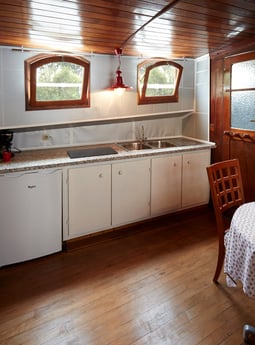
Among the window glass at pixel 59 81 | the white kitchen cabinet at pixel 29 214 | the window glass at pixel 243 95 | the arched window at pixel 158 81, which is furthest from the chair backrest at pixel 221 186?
the window glass at pixel 59 81

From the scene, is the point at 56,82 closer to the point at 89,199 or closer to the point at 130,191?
the point at 89,199

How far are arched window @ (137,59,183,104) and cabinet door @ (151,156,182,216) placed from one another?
2.72ft

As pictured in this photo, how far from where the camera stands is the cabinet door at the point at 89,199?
112 inches

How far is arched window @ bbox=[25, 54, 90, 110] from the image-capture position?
114 inches

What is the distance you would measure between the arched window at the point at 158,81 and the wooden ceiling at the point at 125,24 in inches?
13.8

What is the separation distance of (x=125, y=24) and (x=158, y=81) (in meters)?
1.47

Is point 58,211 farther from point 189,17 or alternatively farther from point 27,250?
point 189,17

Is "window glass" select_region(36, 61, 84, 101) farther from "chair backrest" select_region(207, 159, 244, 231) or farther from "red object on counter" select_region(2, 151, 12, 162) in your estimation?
"chair backrest" select_region(207, 159, 244, 231)

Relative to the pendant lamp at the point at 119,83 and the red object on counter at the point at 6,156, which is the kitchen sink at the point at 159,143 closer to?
the pendant lamp at the point at 119,83

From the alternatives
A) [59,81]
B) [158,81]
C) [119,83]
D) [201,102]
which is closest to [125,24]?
[119,83]

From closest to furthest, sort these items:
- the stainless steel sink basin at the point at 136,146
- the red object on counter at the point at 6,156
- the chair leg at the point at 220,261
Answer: the chair leg at the point at 220,261 < the red object on counter at the point at 6,156 < the stainless steel sink basin at the point at 136,146

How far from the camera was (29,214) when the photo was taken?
2.59 metres

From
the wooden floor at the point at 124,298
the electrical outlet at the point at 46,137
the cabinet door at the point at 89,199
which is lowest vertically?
the wooden floor at the point at 124,298

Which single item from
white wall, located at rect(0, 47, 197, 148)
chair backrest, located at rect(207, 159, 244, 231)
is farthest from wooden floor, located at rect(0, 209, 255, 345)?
white wall, located at rect(0, 47, 197, 148)
